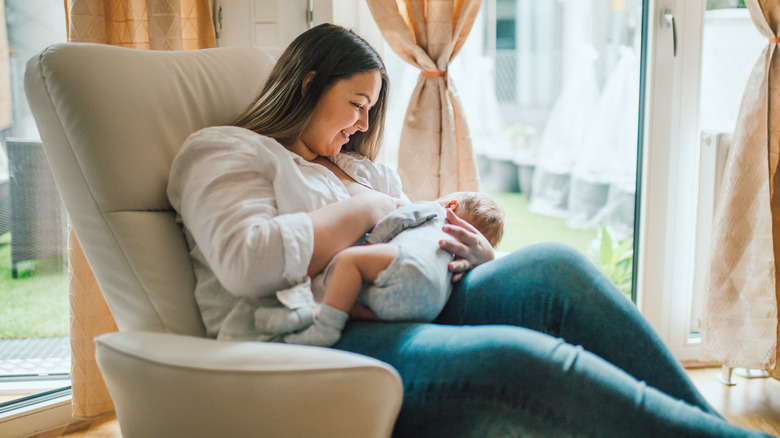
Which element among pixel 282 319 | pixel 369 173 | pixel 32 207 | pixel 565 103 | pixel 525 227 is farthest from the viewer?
pixel 525 227

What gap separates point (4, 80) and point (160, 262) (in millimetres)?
940

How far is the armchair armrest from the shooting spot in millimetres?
808

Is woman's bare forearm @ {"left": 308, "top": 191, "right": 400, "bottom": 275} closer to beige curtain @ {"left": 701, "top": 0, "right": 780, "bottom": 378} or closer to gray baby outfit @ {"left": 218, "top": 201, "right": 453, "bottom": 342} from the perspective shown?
gray baby outfit @ {"left": 218, "top": 201, "right": 453, "bottom": 342}

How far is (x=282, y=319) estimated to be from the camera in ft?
3.30

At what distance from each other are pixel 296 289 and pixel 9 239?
1158mm

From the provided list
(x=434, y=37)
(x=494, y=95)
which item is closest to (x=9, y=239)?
(x=434, y=37)

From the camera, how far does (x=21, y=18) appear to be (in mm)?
1652

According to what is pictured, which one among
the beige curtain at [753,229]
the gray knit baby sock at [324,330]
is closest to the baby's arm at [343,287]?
the gray knit baby sock at [324,330]

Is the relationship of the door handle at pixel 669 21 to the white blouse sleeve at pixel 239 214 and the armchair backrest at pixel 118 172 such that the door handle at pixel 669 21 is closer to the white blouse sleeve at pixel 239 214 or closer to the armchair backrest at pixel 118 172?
the white blouse sleeve at pixel 239 214

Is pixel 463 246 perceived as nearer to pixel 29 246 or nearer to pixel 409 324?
pixel 409 324

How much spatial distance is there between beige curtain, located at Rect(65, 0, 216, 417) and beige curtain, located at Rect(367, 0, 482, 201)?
0.63 m

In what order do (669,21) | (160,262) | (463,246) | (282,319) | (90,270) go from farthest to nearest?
(669,21)
(90,270)
(463,246)
(160,262)
(282,319)

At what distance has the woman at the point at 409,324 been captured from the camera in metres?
0.87

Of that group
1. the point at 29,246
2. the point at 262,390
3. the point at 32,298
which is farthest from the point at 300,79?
the point at 32,298
